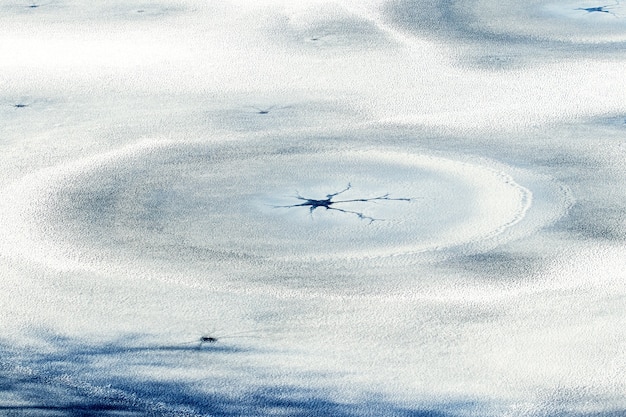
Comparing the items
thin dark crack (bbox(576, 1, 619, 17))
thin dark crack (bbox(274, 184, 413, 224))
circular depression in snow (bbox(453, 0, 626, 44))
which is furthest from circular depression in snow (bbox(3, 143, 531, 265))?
thin dark crack (bbox(576, 1, 619, 17))

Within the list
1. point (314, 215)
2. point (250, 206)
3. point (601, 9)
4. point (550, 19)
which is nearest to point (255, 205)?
point (250, 206)

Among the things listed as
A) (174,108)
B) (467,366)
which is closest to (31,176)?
(174,108)

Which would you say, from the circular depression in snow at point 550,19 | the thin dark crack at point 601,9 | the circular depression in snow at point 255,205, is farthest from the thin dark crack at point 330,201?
the thin dark crack at point 601,9

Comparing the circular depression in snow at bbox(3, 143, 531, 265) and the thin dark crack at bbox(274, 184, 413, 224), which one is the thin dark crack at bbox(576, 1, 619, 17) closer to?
the circular depression in snow at bbox(3, 143, 531, 265)

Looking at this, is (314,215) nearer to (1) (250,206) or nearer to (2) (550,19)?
(1) (250,206)

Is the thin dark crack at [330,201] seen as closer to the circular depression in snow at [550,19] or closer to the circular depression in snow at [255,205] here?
the circular depression in snow at [255,205]
